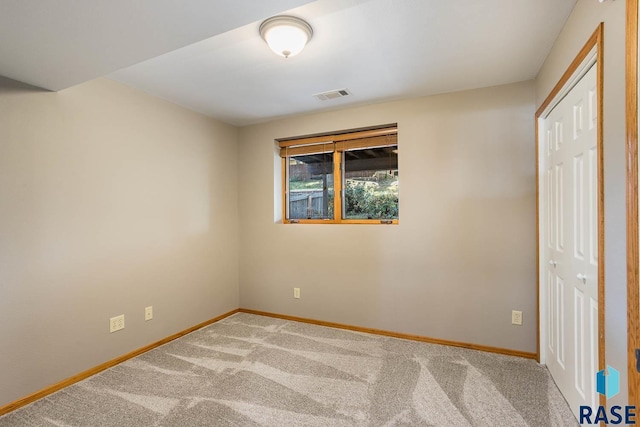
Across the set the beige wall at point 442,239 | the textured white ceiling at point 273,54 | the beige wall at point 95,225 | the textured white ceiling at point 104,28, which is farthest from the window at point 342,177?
the textured white ceiling at point 104,28

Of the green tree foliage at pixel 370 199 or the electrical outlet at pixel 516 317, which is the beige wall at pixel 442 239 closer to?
the electrical outlet at pixel 516 317

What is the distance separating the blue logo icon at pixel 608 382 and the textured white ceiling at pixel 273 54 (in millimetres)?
1843

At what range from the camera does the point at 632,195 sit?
1.11 m

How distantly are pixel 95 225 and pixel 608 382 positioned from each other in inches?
128

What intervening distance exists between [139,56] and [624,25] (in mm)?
2250

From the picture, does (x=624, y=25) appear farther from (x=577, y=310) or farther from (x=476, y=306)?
(x=476, y=306)

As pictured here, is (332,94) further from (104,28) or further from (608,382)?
(608,382)

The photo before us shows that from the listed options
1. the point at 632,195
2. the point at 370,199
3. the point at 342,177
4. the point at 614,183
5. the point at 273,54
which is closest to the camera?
the point at 632,195

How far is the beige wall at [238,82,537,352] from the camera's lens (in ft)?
8.61

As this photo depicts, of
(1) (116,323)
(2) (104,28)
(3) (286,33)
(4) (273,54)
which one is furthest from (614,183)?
(1) (116,323)

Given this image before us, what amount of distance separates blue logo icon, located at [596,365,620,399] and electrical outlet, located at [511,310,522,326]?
1.31 m

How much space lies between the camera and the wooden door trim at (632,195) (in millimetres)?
1087

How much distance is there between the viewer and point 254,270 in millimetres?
3836

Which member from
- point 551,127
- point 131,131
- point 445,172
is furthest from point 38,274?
point 551,127
